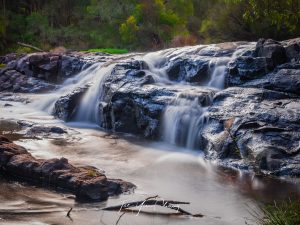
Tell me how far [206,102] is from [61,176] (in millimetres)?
6796

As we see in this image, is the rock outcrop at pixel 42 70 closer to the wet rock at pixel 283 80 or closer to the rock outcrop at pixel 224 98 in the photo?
the rock outcrop at pixel 224 98

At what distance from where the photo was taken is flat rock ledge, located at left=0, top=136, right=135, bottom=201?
25.3 feet

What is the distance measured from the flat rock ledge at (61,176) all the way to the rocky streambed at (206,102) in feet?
4.32

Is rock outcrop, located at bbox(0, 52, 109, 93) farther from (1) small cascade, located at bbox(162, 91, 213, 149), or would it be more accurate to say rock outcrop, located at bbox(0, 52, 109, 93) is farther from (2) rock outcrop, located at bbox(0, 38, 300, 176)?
(1) small cascade, located at bbox(162, 91, 213, 149)

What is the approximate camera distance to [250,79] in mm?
14602

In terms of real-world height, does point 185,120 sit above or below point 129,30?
below

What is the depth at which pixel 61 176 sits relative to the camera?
317 inches

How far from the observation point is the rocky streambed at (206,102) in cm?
1134

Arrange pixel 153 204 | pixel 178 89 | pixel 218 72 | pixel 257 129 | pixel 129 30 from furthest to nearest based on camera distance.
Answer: pixel 129 30
pixel 218 72
pixel 178 89
pixel 257 129
pixel 153 204

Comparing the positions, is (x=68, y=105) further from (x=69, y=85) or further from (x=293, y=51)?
(x=293, y=51)

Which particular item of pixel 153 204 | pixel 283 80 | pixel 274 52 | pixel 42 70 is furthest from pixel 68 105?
pixel 153 204

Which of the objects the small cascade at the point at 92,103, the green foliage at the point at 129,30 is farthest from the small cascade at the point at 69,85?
the green foliage at the point at 129,30

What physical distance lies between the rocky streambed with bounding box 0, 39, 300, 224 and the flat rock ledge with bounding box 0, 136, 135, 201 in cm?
132

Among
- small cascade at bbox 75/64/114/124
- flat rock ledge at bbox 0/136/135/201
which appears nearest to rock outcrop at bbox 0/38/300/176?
small cascade at bbox 75/64/114/124
